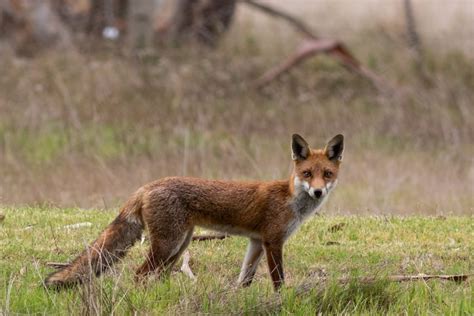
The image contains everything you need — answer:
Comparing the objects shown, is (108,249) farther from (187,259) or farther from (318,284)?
(318,284)

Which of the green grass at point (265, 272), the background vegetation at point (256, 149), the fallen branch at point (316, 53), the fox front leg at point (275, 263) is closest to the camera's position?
the green grass at point (265, 272)

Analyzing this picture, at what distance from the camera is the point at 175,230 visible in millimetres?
6957

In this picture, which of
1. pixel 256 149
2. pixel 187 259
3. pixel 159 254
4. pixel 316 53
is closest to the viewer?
pixel 159 254

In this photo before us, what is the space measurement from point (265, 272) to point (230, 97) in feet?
32.0

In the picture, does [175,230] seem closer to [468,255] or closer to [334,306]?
[334,306]

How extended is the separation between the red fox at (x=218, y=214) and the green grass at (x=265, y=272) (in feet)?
0.49

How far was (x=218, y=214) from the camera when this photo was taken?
23.8ft

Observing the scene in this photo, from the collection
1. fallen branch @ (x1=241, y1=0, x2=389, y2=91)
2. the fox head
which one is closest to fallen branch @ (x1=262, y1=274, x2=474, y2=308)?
the fox head

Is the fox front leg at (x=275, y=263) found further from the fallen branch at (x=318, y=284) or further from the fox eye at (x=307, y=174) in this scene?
the fox eye at (x=307, y=174)

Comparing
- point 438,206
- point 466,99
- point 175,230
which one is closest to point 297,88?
point 466,99

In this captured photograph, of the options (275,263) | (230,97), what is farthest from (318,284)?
(230,97)

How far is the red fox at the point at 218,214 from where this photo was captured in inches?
272

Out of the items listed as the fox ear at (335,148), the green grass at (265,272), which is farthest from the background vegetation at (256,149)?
the fox ear at (335,148)

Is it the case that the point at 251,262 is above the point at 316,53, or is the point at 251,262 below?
below
